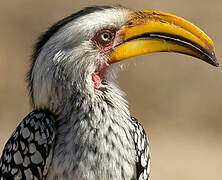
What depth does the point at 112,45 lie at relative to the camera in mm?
4293

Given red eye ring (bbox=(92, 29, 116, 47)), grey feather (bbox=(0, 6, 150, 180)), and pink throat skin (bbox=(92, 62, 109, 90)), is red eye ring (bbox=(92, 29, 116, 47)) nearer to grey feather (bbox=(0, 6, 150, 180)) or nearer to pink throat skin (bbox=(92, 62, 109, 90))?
grey feather (bbox=(0, 6, 150, 180))

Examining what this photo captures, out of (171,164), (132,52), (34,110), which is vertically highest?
(132,52)

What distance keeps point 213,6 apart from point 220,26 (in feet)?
1.75

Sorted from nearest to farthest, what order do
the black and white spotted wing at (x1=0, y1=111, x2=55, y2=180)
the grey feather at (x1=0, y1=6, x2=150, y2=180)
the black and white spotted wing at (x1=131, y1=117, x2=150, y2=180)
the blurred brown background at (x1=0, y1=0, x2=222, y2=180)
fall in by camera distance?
the grey feather at (x1=0, y1=6, x2=150, y2=180)
the black and white spotted wing at (x1=0, y1=111, x2=55, y2=180)
the black and white spotted wing at (x1=131, y1=117, x2=150, y2=180)
the blurred brown background at (x1=0, y1=0, x2=222, y2=180)

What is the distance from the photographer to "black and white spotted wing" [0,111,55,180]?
421 centimetres

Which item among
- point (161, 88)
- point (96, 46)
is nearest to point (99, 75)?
point (96, 46)

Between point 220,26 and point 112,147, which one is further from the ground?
point 220,26

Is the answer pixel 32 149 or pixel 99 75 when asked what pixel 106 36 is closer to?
pixel 99 75

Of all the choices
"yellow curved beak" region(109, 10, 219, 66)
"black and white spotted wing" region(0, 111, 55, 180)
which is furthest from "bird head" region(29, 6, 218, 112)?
"black and white spotted wing" region(0, 111, 55, 180)

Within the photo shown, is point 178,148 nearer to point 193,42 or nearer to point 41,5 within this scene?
point 41,5

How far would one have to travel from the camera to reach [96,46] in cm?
423

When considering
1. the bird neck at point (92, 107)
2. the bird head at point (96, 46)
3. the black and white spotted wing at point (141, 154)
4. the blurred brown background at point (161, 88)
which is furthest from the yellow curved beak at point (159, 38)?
the blurred brown background at point (161, 88)

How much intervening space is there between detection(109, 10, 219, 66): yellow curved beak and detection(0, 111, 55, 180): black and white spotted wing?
0.62 m

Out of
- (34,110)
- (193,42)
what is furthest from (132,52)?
(34,110)
